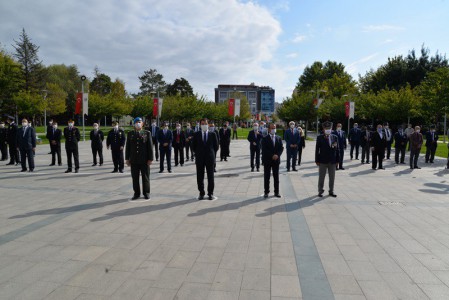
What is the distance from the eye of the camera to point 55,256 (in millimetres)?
4609

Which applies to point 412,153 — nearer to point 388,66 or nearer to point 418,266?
point 418,266

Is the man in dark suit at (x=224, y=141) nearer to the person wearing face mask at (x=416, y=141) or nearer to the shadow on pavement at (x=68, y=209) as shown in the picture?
the person wearing face mask at (x=416, y=141)

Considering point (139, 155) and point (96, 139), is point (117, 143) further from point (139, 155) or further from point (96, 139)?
point (139, 155)

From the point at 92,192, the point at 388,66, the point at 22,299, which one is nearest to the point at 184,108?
the point at 388,66

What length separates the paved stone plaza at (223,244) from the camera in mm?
3727

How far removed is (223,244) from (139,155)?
155 inches

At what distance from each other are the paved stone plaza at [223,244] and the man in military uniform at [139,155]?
517 millimetres

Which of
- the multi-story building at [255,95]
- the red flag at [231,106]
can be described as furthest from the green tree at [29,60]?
the multi-story building at [255,95]

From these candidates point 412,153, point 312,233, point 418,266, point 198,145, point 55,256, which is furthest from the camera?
point 412,153

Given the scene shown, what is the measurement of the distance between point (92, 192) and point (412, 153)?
44.7 feet

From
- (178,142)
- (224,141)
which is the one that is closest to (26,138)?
(178,142)

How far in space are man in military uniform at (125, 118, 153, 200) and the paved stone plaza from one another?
517 mm

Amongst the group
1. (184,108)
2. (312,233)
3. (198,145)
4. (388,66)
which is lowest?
(312,233)

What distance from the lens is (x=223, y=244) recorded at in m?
5.11
